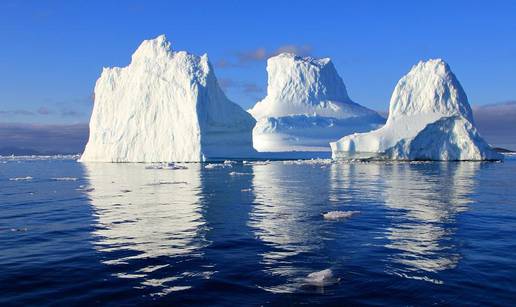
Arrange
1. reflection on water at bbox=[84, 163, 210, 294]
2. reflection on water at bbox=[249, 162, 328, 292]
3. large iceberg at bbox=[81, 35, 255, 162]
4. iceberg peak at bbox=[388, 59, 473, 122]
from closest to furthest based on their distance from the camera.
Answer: reflection on water at bbox=[249, 162, 328, 292] < reflection on water at bbox=[84, 163, 210, 294] < iceberg peak at bbox=[388, 59, 473, 122] < large iceberg at bbox=[81, 35, 255, 162]

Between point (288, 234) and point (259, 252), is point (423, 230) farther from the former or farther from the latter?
point (259, 252)

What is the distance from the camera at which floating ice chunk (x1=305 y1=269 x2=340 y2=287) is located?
7.35 m

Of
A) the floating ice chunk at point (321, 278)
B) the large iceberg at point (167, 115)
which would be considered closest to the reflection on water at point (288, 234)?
the floating ice chunk at point (321, 278)

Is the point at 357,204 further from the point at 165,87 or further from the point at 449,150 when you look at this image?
the point at 165,87

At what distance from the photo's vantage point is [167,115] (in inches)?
2392

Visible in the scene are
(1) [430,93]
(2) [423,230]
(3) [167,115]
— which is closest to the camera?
(2) [423,230]

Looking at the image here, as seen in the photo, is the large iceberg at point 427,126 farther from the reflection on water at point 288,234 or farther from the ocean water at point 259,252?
the ocean water at point 259,252

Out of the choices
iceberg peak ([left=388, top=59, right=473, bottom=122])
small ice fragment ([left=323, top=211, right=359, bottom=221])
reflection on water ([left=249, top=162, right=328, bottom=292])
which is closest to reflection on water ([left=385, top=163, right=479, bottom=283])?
small ice fragment ([left=323, top=211, right=359, bottom=221])

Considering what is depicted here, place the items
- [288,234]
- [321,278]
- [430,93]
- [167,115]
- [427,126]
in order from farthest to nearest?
1. [167,115]
2. [430,93]
3. [427,126]
4. [288,234]
5. [321,278]

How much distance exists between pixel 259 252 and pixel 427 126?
4828 centimetres

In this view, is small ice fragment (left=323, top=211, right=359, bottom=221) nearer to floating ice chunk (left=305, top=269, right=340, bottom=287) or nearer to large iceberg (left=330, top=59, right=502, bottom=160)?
floating ice chunk (left=305, top=269, right=340, bottom=287)

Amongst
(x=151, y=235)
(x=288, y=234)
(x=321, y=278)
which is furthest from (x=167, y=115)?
(x=321, y=278)

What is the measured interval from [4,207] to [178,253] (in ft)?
37.4

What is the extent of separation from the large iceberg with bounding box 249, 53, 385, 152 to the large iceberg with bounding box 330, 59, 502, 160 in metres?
35.2
